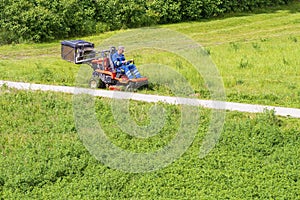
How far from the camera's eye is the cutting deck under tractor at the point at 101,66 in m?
16.3

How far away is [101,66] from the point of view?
56.2ft

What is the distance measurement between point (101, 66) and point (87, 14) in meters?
12.6

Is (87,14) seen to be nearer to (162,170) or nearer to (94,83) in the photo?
(94,83)

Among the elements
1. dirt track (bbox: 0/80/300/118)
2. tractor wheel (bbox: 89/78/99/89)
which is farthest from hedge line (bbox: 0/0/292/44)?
tractor wheel (bbox: 89/78/99/89)

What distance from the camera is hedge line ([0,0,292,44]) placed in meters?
26.1

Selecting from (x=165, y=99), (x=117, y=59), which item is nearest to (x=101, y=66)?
(x=117, y=59)

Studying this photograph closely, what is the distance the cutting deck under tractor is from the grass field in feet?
3.00

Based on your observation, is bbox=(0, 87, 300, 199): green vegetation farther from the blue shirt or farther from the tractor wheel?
the tractor wheel

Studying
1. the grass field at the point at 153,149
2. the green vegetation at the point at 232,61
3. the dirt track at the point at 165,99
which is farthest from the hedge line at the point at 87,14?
the dirt track at the point at 165,99

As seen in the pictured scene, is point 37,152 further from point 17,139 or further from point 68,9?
point 68,9

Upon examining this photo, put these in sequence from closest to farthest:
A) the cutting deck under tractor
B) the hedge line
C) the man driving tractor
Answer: the man driving tractor
the cutting deck under tractor
the hedge line

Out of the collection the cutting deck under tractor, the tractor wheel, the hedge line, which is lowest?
the hedge line

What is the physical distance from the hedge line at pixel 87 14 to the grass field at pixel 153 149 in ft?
22.6

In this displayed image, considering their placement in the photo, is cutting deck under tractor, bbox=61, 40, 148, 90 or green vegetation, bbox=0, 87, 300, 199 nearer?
green vegetation, bbox=0, 87, 300, 199
